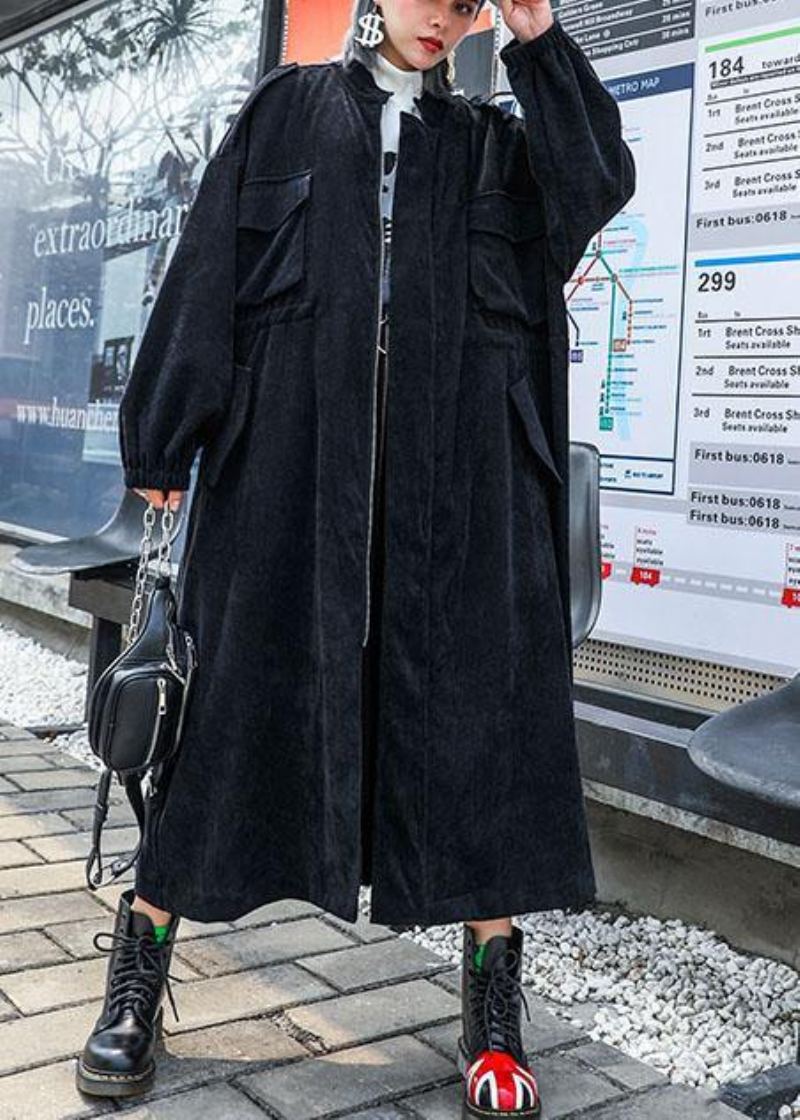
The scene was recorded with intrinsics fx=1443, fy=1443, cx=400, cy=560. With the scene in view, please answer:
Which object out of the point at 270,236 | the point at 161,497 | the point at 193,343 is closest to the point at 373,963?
the point at 161,497

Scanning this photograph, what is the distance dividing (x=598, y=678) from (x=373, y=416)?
1475 millimetres

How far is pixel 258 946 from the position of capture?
2852 mm

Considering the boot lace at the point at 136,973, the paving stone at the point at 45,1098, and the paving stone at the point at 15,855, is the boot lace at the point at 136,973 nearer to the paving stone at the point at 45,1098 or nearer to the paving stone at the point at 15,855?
the paving stone at the point at 45,1098

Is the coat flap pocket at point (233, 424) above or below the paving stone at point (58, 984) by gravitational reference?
above

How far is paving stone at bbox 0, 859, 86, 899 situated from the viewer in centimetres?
311

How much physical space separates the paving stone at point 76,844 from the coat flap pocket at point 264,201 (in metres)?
1.78

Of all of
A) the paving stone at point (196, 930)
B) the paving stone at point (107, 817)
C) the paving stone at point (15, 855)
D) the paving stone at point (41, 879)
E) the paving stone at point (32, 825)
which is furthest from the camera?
the paving stone at point (107, 817)

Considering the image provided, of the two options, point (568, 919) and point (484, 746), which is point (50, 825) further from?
point (484, 746)

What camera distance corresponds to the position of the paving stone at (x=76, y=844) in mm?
3391

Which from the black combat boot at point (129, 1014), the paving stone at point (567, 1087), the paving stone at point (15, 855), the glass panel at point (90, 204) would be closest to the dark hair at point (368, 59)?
the black combat boot at point (129, 1014)

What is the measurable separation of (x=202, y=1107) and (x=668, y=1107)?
0.73 meters

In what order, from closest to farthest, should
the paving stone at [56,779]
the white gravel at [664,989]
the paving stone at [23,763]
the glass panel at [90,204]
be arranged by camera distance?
the white gravel at [664,989]
the paving stone at [56,779]
the paving stone at [23,763]
the glass panel at [90,204]

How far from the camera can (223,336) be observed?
2125 millimetres

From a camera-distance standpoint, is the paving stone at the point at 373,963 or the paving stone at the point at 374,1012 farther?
the paving stone at the point at 373,963
